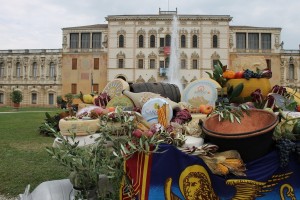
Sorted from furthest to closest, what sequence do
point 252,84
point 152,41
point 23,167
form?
point 152,41 < point 23,167 < point 252,84

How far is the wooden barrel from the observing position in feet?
17.1

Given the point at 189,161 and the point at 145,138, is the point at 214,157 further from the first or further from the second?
the point at 145,138

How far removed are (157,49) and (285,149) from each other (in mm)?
36317

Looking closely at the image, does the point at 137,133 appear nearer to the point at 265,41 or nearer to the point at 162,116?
the point at 162,116

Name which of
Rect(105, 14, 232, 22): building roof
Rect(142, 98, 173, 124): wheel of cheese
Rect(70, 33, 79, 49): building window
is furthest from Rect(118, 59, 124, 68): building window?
Rect(142, 98, 173, 124): wheel of cheese

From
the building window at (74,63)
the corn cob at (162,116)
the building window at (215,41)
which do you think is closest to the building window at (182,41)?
the building window at (215,41)

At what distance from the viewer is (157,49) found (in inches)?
1519

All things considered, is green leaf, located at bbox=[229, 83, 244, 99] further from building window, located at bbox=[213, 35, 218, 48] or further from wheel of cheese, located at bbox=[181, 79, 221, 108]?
building window, located at bbox=[213, 35, 218, 48]

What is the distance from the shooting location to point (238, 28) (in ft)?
128

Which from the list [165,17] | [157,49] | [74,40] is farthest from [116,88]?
[74,40]

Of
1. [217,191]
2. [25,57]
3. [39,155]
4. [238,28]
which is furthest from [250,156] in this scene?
[25,57]

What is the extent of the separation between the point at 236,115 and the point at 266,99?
Answer: 1028 mm

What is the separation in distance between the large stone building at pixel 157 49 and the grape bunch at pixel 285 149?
114ft

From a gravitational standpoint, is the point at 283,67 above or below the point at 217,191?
above
